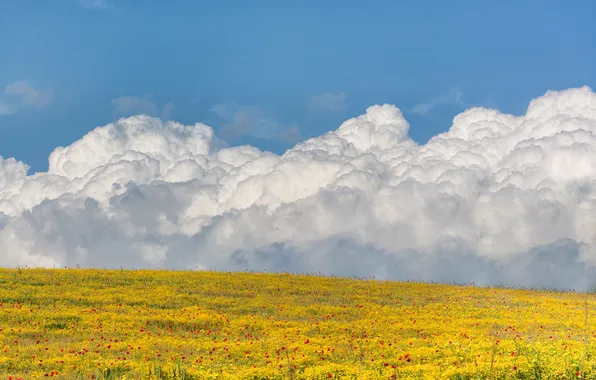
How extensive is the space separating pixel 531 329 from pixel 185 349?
17.4m

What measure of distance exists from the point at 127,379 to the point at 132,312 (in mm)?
17096

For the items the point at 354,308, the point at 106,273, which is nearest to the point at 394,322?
the point at 354,308

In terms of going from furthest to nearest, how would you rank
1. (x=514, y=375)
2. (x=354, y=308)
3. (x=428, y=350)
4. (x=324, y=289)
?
1. (x=324, y=289)
2. (x=354, y=308)
3. (x=428, y=350)
4. (x=514, y=375)

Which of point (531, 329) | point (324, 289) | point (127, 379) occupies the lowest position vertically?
point (127, 379)

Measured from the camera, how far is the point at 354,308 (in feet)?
132

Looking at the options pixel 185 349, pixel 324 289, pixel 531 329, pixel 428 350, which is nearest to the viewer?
pixel 428 350

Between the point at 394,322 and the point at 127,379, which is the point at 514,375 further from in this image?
the point at 394,322

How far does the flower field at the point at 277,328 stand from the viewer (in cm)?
2122

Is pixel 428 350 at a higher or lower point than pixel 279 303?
lower

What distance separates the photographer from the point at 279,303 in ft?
135

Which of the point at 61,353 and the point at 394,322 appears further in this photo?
the point at 394,322

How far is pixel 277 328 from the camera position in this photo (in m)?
33.5

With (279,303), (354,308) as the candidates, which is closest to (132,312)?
(279,303)

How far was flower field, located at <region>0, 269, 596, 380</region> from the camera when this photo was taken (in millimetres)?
21219
